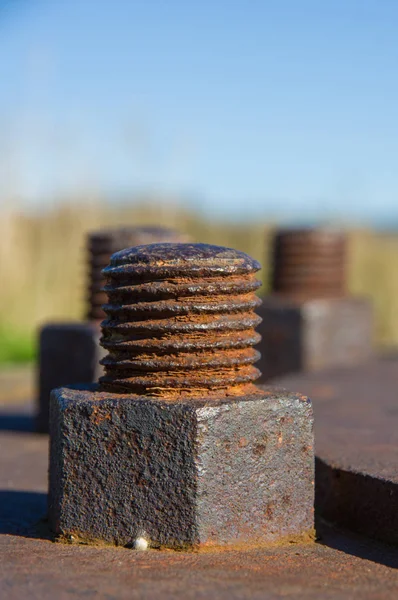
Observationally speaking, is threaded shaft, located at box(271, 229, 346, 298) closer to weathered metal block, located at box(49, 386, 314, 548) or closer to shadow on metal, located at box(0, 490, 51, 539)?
shadow on metal, located at box(0, 490, 51, 539)

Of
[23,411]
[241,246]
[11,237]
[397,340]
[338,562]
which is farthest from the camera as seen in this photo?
[241,246]

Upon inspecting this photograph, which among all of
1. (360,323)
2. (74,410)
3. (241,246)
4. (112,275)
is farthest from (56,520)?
(241,246)

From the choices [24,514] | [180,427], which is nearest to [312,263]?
[24,514]

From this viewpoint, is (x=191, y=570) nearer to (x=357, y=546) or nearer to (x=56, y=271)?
(x=357, y=546)

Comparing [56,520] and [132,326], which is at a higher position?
[132,326]

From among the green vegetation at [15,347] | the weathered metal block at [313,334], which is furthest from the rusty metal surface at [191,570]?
the green vegetation at [15,347]

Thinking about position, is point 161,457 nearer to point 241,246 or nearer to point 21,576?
point 21,576
